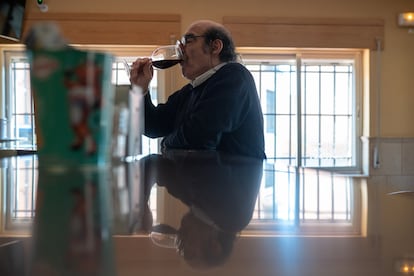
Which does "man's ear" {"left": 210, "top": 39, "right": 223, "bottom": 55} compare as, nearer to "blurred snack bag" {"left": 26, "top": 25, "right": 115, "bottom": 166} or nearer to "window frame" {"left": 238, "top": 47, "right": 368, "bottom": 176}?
"blurred snack bag" {"left": 26, "top": 25, "right": 115, "bottom": 166}

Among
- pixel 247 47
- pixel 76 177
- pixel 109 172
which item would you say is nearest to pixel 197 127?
pixel 109 172

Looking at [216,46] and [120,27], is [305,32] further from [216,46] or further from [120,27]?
[216,46]

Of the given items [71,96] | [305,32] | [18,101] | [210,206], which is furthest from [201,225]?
[18,101]

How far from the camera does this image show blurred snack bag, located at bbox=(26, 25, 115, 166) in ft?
2.06

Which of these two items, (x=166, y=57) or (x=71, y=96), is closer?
(x=71, y=96)

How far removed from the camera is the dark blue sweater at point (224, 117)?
143cm

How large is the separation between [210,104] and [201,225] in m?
1.07

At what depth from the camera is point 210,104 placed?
57.2 inches

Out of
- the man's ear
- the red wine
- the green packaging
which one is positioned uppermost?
the man's ear

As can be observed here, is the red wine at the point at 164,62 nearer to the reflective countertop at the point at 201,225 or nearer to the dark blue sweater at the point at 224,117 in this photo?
the dark blue sweater at the point at 224,117

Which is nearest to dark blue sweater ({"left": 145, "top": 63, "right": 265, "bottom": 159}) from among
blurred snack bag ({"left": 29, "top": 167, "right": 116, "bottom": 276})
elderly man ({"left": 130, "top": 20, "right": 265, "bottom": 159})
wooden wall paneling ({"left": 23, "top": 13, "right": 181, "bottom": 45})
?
elderly man ({"left": 130, "top": 20, "right": 265, "bottom": 159})

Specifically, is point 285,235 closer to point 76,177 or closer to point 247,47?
point 76,177

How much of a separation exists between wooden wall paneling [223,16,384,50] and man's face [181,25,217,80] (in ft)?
5.95

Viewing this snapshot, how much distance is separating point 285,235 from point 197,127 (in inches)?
41.3
